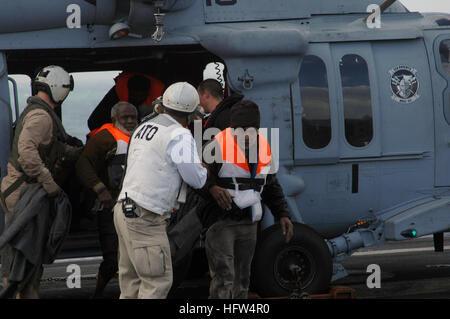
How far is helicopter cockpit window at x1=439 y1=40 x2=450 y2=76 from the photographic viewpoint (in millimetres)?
8367

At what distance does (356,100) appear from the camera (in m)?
8.11

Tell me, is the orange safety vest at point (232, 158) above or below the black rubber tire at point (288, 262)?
above

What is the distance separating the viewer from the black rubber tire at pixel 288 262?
757 cm

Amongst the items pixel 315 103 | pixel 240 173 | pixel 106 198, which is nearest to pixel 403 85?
pixel 315 103

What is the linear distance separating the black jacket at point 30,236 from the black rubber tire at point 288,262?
1.96m

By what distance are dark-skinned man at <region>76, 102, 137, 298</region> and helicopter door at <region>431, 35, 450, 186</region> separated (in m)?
3.29

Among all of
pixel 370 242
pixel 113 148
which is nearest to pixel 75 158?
pixel 113 148

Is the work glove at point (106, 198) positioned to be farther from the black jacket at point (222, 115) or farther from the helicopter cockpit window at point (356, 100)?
the helicopter cockpit window at point (356, 100)

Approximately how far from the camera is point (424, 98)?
823 centimetres

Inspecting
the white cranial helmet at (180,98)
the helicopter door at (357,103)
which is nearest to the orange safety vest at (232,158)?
the white cranial helmet at (180,98)

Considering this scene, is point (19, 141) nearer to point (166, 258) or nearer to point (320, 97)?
point (166, 258)

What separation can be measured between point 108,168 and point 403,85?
129 inches

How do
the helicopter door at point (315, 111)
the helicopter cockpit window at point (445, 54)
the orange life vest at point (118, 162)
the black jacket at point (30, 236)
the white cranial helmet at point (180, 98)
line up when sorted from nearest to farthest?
the white cranial helmet at point (180, 98)
the black jacket at point (30, 236)
the orange life vest at point (118, 162)
the helicopter door at point (315, 111)
the helicopter cockpit window at point (445, 54)

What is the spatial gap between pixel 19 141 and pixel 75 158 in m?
0.90
